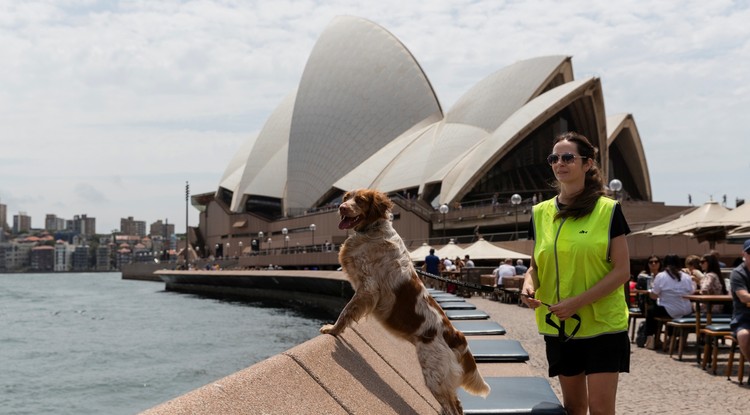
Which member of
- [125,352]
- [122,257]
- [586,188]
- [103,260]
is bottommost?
[125,352]

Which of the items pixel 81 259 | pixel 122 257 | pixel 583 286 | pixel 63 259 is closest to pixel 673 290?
pixel 583 286

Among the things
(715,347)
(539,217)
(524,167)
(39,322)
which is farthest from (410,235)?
(539,217)

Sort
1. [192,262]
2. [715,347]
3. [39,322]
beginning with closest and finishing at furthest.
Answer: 1. [715,347]
2. [39,322]
3. [192,262]

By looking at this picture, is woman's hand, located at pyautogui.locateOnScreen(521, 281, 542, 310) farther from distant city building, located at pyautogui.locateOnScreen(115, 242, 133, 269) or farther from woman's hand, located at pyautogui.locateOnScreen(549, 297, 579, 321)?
distant city building, located at pyautogui.locateOnScreen(115, 242, 133, 269)

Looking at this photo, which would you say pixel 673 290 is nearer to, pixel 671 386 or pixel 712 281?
pixel 712 281

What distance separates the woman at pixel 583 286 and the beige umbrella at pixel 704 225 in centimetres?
1234

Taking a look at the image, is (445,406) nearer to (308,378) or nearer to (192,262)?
(308,378)

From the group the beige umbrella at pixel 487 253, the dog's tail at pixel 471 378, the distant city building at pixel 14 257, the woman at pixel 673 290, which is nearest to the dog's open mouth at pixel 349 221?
the dog's tail at pixel 471 378

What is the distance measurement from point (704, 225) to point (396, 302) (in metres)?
13.1

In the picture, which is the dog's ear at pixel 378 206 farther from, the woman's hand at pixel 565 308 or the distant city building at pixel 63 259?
the distant city building at pixel 63 259

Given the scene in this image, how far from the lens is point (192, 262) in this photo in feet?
218

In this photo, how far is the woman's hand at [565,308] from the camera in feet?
7.86

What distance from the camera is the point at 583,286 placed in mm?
2463

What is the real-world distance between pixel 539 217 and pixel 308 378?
1087 millimetres
